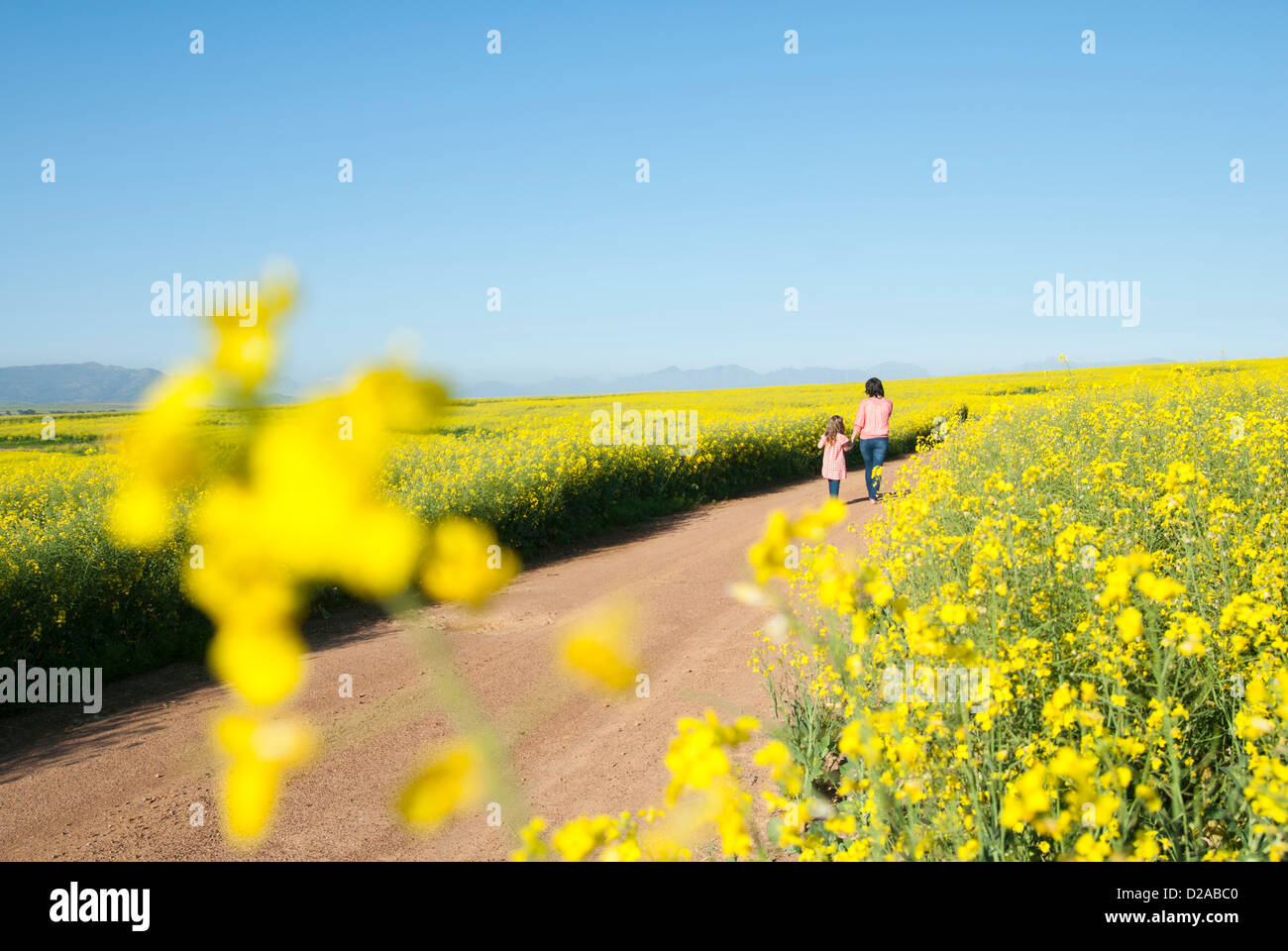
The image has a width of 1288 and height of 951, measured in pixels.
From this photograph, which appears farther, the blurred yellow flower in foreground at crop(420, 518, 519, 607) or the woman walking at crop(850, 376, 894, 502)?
the woman walking at crop(850, 376, 894, 502)

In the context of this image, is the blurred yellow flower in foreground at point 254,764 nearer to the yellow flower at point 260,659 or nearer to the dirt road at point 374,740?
the yellow flower at point 260,659

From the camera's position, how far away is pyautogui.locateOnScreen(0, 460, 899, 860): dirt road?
4.11 meters

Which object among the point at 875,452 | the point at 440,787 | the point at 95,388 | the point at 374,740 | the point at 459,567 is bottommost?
the point at 374,740

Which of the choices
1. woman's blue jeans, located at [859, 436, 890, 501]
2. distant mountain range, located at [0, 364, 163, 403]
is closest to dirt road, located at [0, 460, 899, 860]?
distant mountain range, located at [0, 364, 163, 403]

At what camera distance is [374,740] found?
5.12 metres

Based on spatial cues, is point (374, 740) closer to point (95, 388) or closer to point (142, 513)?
point (95, 388)

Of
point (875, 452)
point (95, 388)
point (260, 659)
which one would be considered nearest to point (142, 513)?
point (260, 659)

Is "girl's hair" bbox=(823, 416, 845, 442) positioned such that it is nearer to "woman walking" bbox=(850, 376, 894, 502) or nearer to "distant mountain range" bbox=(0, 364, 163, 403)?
"woman walking" bbox=(850, 376, 894, 502)

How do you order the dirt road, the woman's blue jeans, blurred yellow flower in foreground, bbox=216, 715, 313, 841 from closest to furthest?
blurred yellow flower in foreground, bbox=216, 715, 313, 841 < the dirt road < the woman's blue jeans

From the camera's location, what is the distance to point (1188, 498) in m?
3.65
